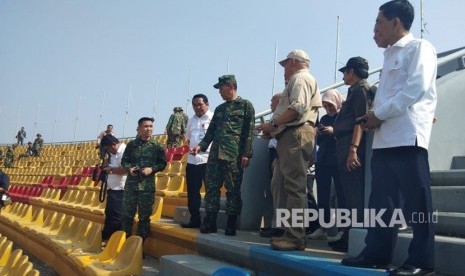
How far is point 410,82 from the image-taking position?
189 cm

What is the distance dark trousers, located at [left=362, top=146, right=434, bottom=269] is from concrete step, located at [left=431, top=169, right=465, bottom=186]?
0.89 meters

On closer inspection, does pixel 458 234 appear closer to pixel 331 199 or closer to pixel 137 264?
pixel 331 199

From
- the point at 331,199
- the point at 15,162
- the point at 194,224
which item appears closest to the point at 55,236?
the point at 194,224

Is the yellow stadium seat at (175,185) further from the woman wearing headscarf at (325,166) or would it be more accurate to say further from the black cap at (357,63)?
the black cap at (357,63)

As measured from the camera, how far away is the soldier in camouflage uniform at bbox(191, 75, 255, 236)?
3.34 m

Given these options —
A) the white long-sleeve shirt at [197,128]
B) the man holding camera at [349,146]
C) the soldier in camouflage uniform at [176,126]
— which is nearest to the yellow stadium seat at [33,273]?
the white long-sleeve shirt at [197,128]

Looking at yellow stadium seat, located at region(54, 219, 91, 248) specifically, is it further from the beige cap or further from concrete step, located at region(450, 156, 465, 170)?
concrete step, located at region(450, 156, 465, 170)

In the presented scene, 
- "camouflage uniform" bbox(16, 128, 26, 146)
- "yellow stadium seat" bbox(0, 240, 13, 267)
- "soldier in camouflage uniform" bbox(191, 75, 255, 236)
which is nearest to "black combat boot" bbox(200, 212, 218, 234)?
"soldier in camouflage uniform" bbox(191, 75, 255, 236)

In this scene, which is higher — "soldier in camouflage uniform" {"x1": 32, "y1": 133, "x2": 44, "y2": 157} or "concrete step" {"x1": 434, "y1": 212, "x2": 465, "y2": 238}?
"soldier in camouflage uniform" {"x1": 32, "y1": 133, "x2": 44, "y2": 157}

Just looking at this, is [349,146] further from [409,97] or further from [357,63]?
[409,97]

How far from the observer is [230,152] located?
3367mm

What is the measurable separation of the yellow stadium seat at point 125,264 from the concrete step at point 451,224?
228 centimetres

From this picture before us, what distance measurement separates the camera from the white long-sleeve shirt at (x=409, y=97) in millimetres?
1882

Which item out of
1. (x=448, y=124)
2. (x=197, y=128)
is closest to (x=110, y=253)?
(x=197, y=128)
